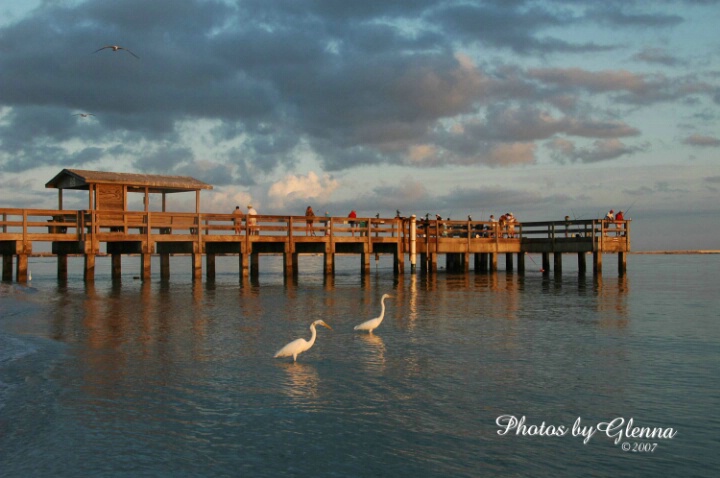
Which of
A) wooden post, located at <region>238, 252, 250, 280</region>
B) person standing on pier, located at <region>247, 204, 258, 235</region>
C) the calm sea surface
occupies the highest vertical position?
person standing on pier, located at <region>247, 204, 258, 235</region>

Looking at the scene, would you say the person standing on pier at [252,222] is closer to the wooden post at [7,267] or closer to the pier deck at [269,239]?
the pier deck at [269,239]

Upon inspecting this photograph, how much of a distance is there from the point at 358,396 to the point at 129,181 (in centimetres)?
2489

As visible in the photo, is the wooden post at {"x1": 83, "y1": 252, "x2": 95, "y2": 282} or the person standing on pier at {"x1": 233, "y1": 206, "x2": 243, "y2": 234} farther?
the person standing on pier at {"x1": 233, "y1": 206, "x2": 243, "y2": 234}

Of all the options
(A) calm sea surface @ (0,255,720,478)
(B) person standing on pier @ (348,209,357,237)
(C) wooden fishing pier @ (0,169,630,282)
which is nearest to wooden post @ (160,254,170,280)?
(C) wooden fishing pier @ (0,169,630,282)

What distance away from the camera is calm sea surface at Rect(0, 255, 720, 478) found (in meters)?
7.50

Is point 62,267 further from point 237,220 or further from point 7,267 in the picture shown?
point 237,220

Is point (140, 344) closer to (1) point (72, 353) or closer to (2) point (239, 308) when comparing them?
(1) point (72, 353)

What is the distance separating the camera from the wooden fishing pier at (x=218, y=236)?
30.8m

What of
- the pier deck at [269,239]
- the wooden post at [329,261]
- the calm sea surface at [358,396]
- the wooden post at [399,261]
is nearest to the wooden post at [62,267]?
the pier deck at [269,239]

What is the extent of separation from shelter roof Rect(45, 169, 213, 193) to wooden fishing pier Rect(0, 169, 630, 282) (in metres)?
0.05

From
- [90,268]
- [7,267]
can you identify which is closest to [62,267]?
[7,267]

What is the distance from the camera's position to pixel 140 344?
14.5m

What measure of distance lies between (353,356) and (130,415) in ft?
16.8

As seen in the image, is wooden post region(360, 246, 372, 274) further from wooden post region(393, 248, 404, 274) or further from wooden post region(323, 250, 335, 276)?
wooden post region(323, 250, 335, 276)
